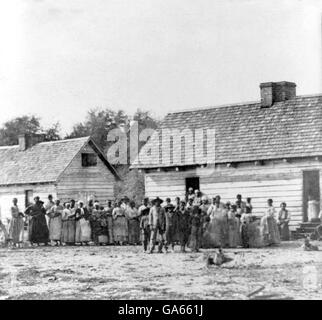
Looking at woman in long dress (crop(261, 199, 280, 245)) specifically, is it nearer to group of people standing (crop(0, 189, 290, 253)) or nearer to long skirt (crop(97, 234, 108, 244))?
group of people standing (crop(0, 189, 290, 253))

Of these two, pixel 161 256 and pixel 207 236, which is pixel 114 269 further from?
pixel 207 236

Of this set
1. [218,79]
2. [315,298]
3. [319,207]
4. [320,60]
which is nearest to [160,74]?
[218,79]

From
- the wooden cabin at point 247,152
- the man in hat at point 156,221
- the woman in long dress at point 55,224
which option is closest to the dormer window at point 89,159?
the wooden cabin at point 247,152

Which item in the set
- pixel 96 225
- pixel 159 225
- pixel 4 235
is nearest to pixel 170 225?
pixel 159 225

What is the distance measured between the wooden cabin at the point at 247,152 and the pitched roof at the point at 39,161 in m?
7.60

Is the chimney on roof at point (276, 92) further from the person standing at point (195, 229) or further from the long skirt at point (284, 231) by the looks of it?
the person standing at point (195, 229)

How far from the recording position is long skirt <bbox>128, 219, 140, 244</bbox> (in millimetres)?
21609

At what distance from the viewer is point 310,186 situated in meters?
20.9

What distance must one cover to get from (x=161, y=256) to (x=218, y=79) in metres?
4.66

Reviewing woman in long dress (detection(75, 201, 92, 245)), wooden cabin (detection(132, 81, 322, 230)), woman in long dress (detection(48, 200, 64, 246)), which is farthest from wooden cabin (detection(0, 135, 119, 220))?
woman in long dress (detection(75, 201, 92, 245))

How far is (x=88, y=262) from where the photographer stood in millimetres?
15844

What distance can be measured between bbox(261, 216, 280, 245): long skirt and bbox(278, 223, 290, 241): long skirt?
1166 millimetres

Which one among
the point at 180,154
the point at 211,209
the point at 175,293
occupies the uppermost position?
the point at 180,154

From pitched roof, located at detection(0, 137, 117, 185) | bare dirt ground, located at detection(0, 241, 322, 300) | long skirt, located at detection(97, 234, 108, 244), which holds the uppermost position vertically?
pitched roof, located at detection(0, 137, 117, 185)
